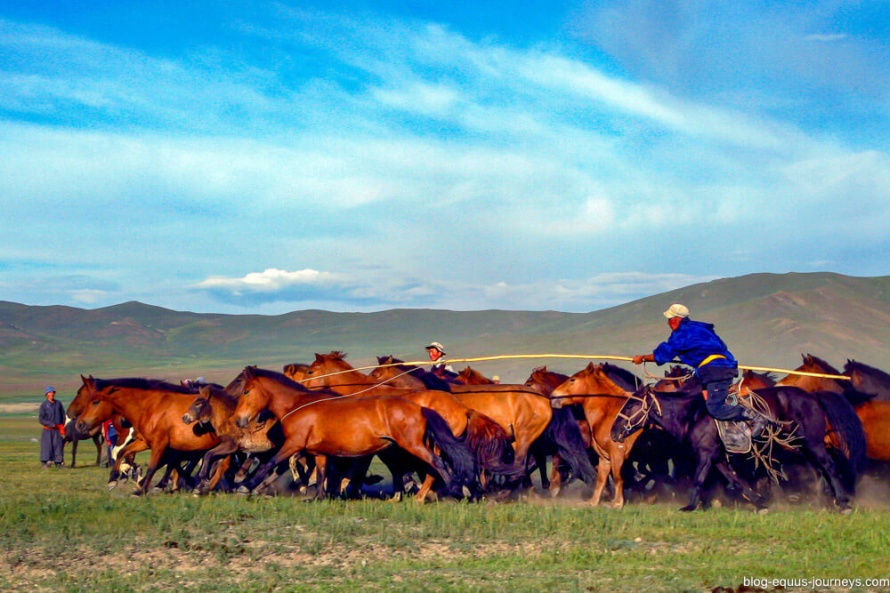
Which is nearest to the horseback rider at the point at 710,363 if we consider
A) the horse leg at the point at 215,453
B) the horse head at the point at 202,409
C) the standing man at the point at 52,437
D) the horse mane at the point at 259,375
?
the horse mane at the point at 259,375

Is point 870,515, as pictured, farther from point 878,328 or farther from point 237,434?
point 878,328

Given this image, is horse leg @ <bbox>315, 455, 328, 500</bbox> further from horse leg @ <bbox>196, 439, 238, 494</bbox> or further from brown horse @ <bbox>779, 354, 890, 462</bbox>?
brown horse @ <bbox>779, 354, 890, 462</bbox>

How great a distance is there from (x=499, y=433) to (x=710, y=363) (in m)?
2.98

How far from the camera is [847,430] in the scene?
Result: 480 inches

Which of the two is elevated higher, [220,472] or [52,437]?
[220,472]

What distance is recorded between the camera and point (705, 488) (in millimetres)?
12977

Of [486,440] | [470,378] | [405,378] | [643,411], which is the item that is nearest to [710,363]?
[643,411]

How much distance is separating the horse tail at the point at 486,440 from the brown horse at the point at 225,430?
8.13 feet

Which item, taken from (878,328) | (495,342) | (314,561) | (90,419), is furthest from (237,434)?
(495,342)

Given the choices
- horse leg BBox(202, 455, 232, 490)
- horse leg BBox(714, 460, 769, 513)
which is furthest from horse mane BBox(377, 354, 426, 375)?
horse leg BBox(714, 460, 769, 513)

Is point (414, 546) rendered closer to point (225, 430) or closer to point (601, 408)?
point (601, 408)

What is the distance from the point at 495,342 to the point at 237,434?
14438cm

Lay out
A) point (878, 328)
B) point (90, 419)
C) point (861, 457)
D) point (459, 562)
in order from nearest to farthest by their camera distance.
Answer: point (459, 562)
point (861, 457)
point (90, 419)
point (878, 328)

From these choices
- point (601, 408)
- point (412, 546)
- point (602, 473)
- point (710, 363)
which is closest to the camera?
point (412, 546)
